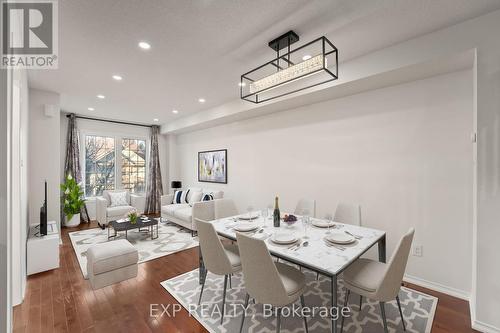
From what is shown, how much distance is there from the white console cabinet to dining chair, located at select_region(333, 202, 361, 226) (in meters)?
3.89

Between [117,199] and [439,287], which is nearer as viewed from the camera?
[439,287]

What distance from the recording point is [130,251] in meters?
2.77

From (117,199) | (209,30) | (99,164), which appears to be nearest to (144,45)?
(209,30)

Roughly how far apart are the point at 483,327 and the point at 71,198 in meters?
6.90

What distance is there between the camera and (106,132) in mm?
6078

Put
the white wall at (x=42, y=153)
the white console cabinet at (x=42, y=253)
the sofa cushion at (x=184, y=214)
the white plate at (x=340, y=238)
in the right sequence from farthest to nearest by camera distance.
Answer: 1. the sofa cushion at (x=184, y=214)
2. the white wall at (x=42, y=153)
3. the white console cabinet at (x=42, y=253)
4. the white plate at (x=340, y=238)

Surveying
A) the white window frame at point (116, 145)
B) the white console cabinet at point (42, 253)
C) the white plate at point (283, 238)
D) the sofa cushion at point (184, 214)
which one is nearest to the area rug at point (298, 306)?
the white plate at point (283, 238)

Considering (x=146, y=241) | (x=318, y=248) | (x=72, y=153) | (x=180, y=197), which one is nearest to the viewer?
(x=318, y=248)

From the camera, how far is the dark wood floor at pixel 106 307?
1.95 metres

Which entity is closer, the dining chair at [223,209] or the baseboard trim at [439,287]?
the baseboard trim at [439,287]

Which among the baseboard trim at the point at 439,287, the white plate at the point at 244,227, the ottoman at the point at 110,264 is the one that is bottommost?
the baseboard trim at the point at 439,287

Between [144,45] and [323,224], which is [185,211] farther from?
[144,45]

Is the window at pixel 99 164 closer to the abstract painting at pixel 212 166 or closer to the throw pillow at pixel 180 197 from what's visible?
the throw pillow at pixel 180 197

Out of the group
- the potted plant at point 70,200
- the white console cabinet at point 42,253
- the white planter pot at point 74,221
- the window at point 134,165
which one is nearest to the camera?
the white console cabinet at point 42,253
